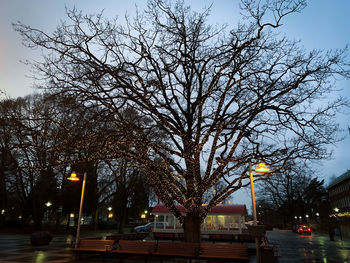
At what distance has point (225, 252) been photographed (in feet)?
34.8

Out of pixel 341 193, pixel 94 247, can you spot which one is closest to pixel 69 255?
pixel 94 247

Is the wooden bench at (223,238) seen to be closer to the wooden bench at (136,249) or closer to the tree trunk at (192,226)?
the wooden bench at (136,249)

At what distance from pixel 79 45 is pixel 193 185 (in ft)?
24.4

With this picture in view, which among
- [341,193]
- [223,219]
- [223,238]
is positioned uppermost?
[341,193]

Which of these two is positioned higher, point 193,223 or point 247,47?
point 247,47

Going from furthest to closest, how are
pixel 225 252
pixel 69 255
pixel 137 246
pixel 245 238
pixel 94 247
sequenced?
1. pixel 245 238
2. pixel 69 255
3. pixel 94 247
4. pixel 137 246
5. pixel 225 252

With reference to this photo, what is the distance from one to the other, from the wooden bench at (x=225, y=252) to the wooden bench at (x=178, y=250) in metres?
0.37

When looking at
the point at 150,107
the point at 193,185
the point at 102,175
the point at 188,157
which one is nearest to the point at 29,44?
the point at 150,107

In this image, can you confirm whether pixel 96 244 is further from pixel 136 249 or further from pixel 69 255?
pixel 69 255

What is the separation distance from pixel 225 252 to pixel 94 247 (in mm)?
6339

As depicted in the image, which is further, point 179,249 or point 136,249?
point 136,249

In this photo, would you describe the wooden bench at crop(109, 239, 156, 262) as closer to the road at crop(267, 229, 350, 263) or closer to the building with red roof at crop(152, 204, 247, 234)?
the road at crop(267, 229, 350, 263)

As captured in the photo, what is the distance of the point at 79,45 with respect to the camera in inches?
413

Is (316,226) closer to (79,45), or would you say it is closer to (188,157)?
(188,157)
